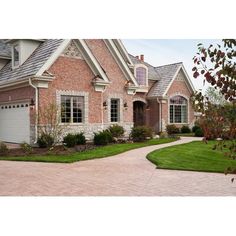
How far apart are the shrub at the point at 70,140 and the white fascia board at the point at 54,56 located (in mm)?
2672

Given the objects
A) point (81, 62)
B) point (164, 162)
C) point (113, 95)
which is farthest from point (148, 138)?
point (164, 162)

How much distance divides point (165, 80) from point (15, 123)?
432 inches

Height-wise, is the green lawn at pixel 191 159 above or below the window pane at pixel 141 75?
below

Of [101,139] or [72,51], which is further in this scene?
[72,51]

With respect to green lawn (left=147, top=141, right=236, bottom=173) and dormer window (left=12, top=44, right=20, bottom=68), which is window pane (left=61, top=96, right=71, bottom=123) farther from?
green lawn (left=147, top=141, right=236, bottom=173)

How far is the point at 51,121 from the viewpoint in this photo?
459 inches

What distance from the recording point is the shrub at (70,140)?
11383 millimetres

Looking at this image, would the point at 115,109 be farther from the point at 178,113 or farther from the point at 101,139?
the point at 178,113

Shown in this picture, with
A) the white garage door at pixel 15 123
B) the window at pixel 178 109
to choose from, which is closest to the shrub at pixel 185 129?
the window at pixel 178 109

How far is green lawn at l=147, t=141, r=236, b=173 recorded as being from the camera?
8867mm

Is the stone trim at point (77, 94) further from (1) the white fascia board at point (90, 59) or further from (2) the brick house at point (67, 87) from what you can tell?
(1) the white fascia board at point (90, 59)

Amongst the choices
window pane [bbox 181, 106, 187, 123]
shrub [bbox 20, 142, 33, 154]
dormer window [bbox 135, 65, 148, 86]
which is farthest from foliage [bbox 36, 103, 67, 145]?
dormer window [bbox 135, 65, 148, 86]

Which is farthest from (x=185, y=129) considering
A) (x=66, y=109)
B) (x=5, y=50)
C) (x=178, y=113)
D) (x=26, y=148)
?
(x=5, y=50)

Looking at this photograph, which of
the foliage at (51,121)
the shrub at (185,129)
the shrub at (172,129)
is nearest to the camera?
the foliage at (51,121)
